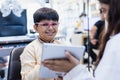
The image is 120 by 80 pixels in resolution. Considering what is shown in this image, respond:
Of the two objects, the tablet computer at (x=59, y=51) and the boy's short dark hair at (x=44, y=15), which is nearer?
the tablet computer at (x=59, y=51)

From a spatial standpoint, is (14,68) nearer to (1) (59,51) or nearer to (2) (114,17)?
(1) (59,51)

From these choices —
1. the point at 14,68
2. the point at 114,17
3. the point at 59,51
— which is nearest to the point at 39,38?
the point at 14,68

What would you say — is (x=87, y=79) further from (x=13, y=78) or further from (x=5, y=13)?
(x=5, y=13)

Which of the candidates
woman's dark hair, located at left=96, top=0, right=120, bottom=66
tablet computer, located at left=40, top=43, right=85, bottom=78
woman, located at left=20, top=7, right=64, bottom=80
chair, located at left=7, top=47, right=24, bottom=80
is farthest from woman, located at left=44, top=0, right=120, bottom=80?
chair, located at left=7, top=47, right=24, bottom=80

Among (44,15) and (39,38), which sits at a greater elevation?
(44,15)

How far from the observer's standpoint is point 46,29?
162 cm

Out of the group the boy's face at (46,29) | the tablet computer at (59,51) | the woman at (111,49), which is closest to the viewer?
the woman at (111,49)

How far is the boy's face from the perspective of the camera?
1624mm

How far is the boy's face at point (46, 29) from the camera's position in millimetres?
1624

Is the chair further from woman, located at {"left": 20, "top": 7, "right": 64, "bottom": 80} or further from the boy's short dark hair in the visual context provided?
the boy's short dark hair

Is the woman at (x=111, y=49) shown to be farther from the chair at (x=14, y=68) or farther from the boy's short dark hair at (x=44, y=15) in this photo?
the chair at (x=14, y=68)

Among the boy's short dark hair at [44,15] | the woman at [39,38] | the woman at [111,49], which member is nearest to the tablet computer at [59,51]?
the woman at [111,49]

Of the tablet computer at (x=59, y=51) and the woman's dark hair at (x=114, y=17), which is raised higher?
the woman's dark hair at (x=114, y=17)

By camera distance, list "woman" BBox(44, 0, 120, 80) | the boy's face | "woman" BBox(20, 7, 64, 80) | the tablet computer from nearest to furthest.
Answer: "woman" BBox(44, 0, 120, 80) < the tablet computer < "woman" BBox(20, 7, 64, 80) < the boy's face
